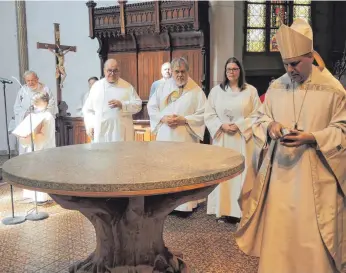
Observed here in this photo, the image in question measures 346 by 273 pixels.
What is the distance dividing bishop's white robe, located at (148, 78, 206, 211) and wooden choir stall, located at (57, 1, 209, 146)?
2555mm

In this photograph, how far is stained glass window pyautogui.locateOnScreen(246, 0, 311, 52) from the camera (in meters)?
10.0

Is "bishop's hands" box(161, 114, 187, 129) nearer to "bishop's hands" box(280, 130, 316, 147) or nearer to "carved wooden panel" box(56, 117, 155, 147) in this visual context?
"bishop's hands" box(280, 130, 316, 147)

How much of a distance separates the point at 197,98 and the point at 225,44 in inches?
131

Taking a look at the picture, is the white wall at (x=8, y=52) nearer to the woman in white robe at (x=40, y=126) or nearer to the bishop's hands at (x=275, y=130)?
the woman in white robe at (x=40, y=126)

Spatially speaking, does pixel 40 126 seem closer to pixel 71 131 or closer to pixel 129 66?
pixel 71 131

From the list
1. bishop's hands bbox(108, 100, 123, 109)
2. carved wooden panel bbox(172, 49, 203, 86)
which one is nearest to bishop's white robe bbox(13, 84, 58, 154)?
bishop's hands bbox(108, 100, 123, 109)

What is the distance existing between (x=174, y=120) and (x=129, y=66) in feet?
14.4

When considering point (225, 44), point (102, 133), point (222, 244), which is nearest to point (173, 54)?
point (225, 44)

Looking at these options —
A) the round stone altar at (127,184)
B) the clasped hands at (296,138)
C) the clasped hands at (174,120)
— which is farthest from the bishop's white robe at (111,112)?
the clasped hands at (296,138)

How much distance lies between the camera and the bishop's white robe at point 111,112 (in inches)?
191

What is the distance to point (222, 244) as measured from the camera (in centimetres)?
361

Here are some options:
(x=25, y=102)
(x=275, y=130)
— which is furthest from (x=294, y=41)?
(x=25, y=102)

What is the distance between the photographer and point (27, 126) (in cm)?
495

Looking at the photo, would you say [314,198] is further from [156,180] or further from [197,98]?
[197,98]
